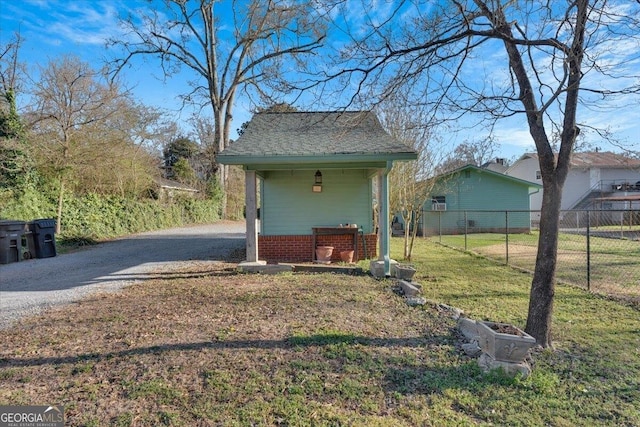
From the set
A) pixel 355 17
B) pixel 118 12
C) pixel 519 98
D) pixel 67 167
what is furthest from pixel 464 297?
pixel 118 12

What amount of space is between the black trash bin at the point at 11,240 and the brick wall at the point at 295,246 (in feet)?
21.6

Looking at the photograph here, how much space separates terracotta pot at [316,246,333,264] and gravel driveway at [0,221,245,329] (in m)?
2.89

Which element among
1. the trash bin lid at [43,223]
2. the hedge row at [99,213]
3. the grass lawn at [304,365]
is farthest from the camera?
the hedge row at [99,213]

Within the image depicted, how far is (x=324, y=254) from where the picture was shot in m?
9.43

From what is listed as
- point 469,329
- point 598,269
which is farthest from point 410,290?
point 598,269

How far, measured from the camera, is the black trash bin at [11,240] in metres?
9.55

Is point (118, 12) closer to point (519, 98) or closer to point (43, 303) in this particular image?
point (43, 303)

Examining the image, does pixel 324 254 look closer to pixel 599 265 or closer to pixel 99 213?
pixel 599 265

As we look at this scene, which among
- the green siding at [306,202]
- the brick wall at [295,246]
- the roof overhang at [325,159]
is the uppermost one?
the roof overhang at [325,159]

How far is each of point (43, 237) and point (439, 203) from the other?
19.7 m

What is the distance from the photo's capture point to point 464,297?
6230 millimetres

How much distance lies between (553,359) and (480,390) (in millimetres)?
1256

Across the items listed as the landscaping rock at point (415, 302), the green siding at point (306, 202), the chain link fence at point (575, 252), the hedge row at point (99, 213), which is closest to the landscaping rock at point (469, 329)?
the landscaping rock at point (415, 302)

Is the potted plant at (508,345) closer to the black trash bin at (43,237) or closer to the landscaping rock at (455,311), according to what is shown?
the landscaping rock at (455,311)
